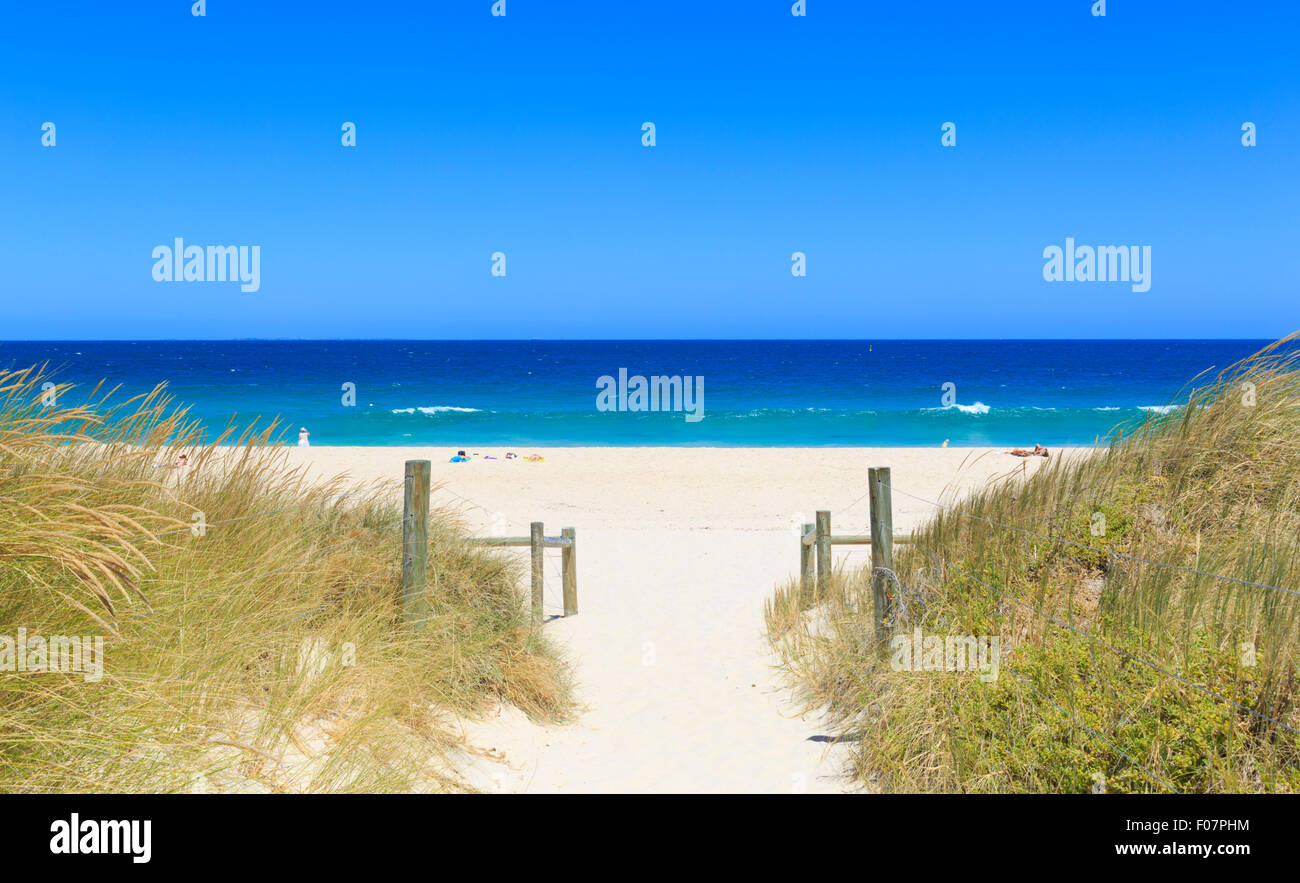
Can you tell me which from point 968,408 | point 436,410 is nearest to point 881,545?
point 436,410

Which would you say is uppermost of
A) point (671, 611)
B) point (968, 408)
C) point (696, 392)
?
point (696, 392)

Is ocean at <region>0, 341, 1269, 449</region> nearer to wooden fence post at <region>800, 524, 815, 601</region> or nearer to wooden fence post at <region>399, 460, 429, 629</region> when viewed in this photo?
wooden fence post at <region>800, 524, 815, 601</region>

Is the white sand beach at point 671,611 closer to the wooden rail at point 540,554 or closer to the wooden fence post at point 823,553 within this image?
the wooden rail at point 540,554

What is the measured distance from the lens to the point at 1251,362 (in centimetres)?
675

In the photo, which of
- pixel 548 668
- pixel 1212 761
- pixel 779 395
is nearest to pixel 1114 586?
pixel 1212 761

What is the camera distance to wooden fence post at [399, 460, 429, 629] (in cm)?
514

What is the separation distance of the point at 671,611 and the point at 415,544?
4.22 meters

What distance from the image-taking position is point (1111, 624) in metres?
4.29

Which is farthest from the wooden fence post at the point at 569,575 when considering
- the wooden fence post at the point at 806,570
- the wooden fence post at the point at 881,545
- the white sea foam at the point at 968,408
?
the white sea foam at the point at 968,408

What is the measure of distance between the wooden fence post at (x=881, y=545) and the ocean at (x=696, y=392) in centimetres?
280

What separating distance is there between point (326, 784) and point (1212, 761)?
Result: 3467mm

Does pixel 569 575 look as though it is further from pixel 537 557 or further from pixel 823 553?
pixel 823 553

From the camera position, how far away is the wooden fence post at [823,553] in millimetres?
7895

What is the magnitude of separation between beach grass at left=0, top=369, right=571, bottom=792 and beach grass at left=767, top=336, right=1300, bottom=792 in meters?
2.36
